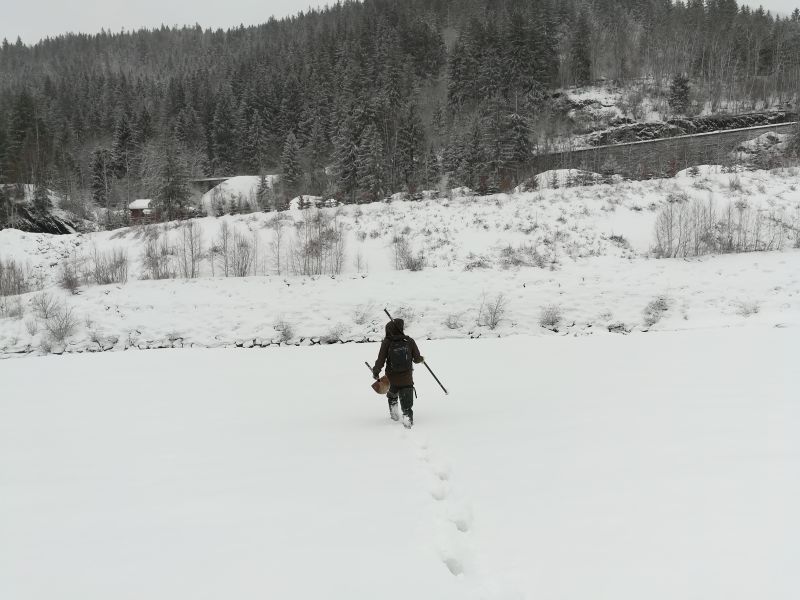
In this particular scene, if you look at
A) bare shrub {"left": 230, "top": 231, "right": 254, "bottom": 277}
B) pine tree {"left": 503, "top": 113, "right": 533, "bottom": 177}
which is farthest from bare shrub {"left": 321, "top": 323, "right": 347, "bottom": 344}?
pine tree {"left": 503, "top": 113, "right": 533, "bottom": 177}

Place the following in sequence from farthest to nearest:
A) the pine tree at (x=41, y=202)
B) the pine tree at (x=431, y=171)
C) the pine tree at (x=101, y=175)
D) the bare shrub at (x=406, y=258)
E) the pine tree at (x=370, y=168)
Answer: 1. the pine tree at (x=101, y=175)
2. the pine tree at (x=431, y=171)
3. the pine tree at (x=41, y=202)
4. the pine tree at (x=370, y=168)
5. the bare shrub at (x=406, y=258)

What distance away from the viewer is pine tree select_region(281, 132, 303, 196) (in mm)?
51500

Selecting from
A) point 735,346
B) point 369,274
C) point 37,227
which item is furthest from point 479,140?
→ point 37,227

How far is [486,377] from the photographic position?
973 cm

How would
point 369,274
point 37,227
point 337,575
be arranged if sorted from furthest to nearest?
point 37,227
point 369,274
point 337,575

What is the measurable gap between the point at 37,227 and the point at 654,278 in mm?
53193

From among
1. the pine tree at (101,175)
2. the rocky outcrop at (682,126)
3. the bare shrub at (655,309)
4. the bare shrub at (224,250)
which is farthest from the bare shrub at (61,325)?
the rocky outcrop at (682,126)

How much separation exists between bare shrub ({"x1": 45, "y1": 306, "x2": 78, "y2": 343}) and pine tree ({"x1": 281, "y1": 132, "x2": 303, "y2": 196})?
36.9 m

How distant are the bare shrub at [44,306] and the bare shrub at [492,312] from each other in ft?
51.7

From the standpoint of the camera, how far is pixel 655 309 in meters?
15.8

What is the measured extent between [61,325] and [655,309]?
2119 centimetres

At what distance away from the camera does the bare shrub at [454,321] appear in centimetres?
1639

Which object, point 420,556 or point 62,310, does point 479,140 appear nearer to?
point 62,310

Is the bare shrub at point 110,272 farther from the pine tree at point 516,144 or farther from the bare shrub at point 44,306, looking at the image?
the pine tree at point 516,144
